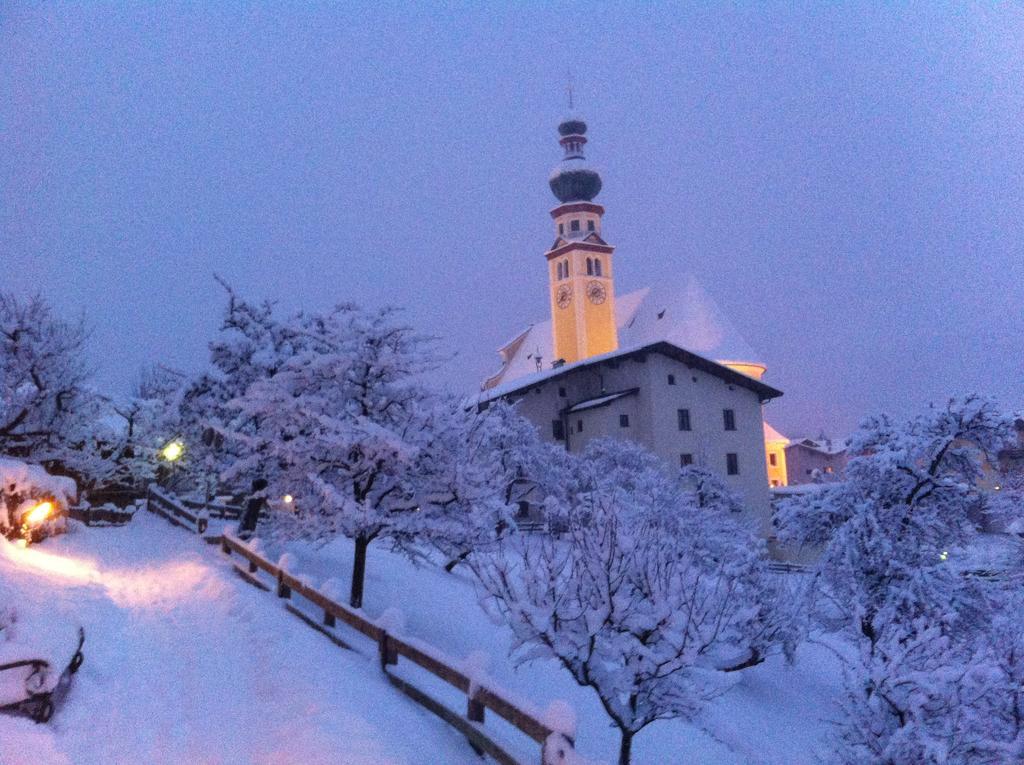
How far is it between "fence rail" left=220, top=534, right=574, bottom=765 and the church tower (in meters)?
55.5

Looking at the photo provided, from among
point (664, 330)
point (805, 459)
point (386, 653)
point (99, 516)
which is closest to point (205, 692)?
point (386, 653)

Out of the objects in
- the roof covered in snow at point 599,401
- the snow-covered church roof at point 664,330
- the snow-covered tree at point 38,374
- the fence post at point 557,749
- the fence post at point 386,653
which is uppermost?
the snow-covered church roof at point 664,330

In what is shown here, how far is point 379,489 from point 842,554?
1335 centimetres

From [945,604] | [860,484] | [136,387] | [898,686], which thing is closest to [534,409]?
[860,484]

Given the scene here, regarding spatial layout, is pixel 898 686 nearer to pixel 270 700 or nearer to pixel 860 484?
pixel 270 700

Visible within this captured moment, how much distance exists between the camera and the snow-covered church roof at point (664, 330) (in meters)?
57.2

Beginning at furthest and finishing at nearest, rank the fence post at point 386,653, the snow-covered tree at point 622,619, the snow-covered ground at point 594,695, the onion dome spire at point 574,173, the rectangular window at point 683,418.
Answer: the onion dome spire at point 574,173 < the rectangular window at point 683,418 < the snow-covered ground at point 594,695 < the fence post at point 386,653 < the snow-covered tree at point 622,619

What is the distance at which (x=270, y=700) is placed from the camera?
24.9 feet

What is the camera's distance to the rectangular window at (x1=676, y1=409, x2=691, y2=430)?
41.8m

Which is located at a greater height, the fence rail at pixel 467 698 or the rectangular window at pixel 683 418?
the rectangular window at pixel 683 418

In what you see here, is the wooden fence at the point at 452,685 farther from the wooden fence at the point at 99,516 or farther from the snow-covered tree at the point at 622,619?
the wooden fence at the point at 99,516

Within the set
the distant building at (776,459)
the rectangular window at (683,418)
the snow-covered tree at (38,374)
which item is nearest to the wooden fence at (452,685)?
the snow-covered tree at (38,374)

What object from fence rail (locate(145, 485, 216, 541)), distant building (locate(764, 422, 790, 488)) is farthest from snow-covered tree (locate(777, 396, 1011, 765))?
distant building (locate(764, 422, 790, 488))

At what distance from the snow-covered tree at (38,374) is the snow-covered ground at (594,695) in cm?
1028
